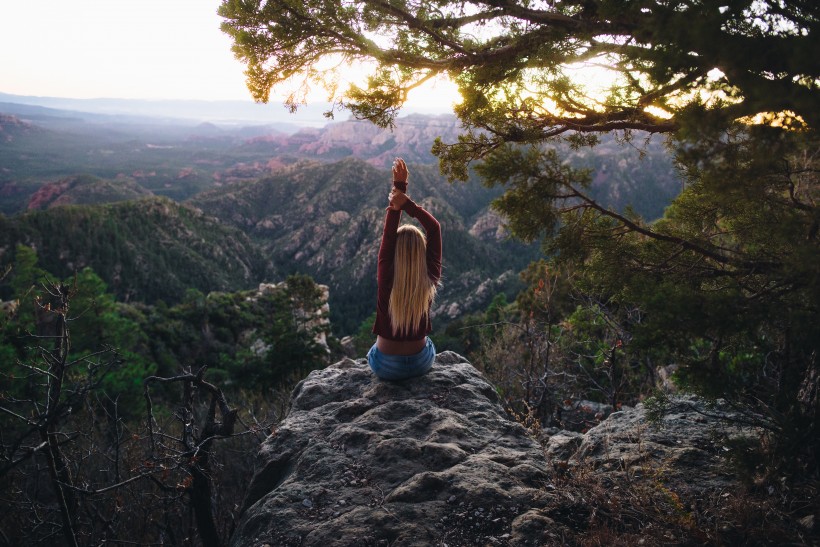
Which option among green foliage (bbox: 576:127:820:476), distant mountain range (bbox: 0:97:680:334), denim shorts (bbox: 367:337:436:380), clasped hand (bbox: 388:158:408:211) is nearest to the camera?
green foliage (bbox: 576:127:820:476)

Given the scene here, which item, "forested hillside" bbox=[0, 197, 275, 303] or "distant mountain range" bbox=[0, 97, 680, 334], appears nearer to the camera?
"forested hillside" bbox=[0, 197, 275, 303]

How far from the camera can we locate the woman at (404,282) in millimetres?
3500

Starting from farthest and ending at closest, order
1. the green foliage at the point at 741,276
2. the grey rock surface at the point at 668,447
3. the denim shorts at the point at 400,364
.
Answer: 1. the denim shorts at the point at 400,364
2. the grey rock surface at the point at 668,447
3. the green foliage at the point at 741,276

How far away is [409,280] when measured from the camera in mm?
3590

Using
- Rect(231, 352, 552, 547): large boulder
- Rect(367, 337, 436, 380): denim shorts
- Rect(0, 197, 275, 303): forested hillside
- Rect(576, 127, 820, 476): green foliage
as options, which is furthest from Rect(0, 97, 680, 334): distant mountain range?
Rect(231, 352, 552, 547): large boulder

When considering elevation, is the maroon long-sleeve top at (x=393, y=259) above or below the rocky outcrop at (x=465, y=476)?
above

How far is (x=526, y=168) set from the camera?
283 cm

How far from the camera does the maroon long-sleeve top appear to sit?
3.49 metres

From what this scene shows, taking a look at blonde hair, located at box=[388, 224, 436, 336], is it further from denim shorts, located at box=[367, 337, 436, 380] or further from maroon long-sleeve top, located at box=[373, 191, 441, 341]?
denim shorts, located at box=[367, 337, 436, 380]

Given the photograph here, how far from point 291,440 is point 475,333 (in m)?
23.5

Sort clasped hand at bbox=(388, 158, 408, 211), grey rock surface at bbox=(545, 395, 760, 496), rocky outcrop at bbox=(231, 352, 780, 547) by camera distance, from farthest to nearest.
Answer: clasped hand at bbox=(388, 158, 408, 211) → grey rock surface at bbox=(545, 395, 760, 496) → rocky outcrop at bbox=(231, 352, 780, 547)

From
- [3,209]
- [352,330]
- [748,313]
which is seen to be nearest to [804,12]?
[748,313]

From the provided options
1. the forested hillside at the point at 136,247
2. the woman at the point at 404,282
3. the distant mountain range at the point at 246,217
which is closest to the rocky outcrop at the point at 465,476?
the woman at the point at 404,282

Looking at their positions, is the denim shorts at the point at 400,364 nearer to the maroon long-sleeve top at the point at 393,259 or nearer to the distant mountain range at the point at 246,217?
the maroon long-sleeve top at the point at 393,259
